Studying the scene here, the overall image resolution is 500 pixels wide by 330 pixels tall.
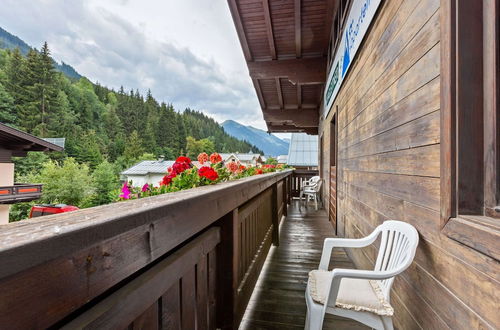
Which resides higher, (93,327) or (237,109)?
→ (237,109)

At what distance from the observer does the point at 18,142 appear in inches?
64.3

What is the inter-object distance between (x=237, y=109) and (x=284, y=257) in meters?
55.1

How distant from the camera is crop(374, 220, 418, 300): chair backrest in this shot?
111 cm

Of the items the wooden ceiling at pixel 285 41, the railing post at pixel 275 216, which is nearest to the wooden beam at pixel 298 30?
the wooden ceiling at pixel 285 41

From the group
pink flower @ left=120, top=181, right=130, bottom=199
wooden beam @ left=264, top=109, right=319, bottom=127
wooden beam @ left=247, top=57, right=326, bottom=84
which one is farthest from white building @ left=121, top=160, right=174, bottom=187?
wooden beam @ left=264, top=109, right=319, bottom=127

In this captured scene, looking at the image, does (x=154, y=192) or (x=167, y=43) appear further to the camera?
(x=167, y=43)

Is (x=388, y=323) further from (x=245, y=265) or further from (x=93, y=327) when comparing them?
(x=93, y=327)

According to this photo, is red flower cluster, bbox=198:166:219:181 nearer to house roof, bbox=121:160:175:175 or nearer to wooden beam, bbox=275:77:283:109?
house roof, bbox=121:160:175:175

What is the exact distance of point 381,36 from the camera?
1.69 metres

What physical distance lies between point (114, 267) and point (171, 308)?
0.37 meters

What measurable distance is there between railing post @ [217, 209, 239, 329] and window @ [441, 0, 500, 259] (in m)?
0.92

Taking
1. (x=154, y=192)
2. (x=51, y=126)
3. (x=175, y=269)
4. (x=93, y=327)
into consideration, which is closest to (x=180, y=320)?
(x=175, y=269)

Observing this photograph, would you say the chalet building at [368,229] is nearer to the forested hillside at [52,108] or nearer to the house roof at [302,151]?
the forested hillside at [52,108]

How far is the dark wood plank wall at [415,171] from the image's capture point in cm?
84
